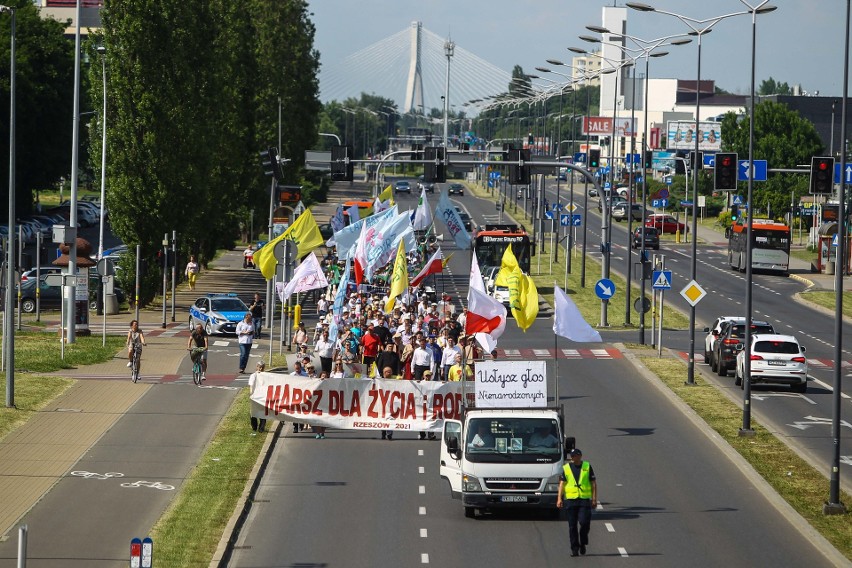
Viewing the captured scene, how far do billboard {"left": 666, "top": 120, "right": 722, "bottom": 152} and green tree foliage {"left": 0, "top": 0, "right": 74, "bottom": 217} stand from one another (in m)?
91.8

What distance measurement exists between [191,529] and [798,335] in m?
37.4

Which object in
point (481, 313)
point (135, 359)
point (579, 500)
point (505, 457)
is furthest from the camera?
point (135, 359)

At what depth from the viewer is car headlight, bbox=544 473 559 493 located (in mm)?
22328

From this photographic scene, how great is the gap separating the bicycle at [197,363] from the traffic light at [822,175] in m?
17.6

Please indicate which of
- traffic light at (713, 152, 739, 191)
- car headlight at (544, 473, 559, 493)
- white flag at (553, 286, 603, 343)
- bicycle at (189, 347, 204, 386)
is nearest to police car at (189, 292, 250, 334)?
bicycle at (189, 347, 204, 386)

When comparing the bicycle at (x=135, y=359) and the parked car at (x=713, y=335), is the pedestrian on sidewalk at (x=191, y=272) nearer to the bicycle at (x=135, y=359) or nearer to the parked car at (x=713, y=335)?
the parked car at (x=713, y=335)

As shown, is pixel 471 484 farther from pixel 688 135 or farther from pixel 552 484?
pixel 688 135

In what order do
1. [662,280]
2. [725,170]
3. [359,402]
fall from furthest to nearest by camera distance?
[662,280], [725,170], [359,402]

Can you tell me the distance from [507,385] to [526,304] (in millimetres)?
7405

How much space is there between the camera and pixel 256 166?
78.1m

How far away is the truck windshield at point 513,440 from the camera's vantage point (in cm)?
2256

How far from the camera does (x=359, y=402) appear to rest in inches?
1169

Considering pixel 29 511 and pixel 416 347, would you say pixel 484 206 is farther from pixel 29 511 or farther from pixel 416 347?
pixel 29 511

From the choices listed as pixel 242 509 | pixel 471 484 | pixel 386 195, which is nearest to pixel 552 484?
pixel 471 484
